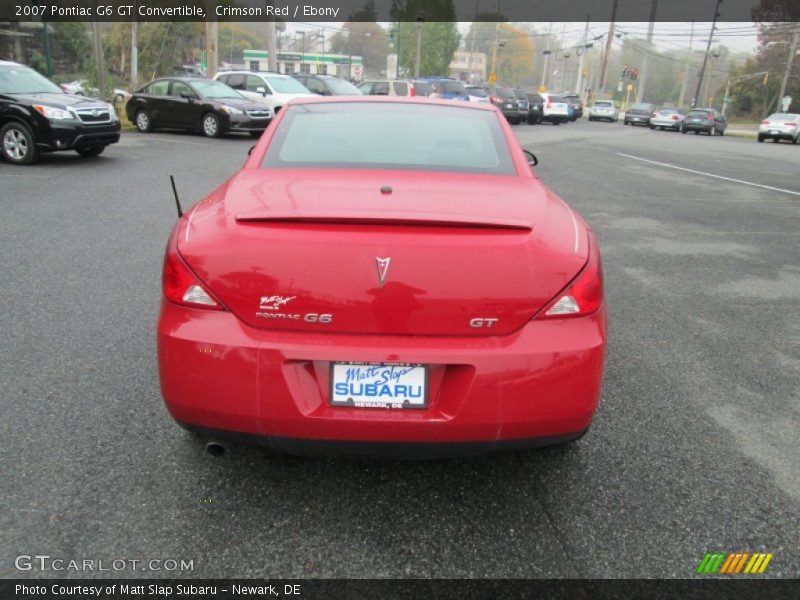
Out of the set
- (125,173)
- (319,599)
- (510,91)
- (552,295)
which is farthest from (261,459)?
(510,91)

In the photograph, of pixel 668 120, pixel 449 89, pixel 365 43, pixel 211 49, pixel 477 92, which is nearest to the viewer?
pixel 211 49

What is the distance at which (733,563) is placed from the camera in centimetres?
231

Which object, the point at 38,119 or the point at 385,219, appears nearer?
the point at 385,219

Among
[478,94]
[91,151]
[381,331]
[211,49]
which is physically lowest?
[91,151]

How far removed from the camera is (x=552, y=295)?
226 cm

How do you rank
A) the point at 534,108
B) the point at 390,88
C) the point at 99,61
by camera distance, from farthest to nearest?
the point at 534,108, the point at 390,88, the point at 99,61

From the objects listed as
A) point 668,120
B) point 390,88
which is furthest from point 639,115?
point 390,88

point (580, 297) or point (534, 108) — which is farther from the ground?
point (580, 297)

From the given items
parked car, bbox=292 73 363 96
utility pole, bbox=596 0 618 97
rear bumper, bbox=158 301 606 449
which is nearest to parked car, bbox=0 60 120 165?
rear bumper, bbox=158 301 606 449

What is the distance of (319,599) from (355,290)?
1.02m

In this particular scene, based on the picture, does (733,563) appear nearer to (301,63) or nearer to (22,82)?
(22,82)

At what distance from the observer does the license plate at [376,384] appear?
2180mm

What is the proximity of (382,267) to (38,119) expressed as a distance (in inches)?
417
